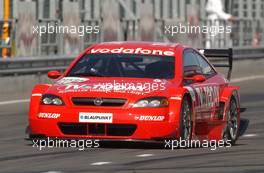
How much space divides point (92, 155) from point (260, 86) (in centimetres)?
1659

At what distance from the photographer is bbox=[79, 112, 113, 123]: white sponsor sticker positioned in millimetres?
12797

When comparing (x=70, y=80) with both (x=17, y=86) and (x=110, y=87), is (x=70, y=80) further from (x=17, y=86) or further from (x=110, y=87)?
(x=17, y=86)

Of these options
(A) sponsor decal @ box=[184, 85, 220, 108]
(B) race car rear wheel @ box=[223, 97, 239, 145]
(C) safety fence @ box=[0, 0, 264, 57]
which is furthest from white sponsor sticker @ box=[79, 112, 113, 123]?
(C) safety fence @ box=[0, 0, 264, 57]

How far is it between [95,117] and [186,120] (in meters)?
1.18

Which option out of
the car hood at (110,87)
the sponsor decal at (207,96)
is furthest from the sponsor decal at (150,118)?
the sponsor decal at (207,96)

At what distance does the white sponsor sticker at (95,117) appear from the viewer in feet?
42.0

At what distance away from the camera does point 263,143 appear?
46.7ft

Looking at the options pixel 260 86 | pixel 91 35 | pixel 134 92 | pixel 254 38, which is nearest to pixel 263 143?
pixel 134 92

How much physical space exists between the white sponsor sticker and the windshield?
996 mm

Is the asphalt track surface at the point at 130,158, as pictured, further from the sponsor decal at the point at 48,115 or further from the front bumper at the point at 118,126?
the sponsor decal at the point at 48,115

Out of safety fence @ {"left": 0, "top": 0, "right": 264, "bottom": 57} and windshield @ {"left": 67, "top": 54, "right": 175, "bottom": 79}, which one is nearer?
windshield @ {"left": 67, "top": 54, "right": 175, "bottom": 79}

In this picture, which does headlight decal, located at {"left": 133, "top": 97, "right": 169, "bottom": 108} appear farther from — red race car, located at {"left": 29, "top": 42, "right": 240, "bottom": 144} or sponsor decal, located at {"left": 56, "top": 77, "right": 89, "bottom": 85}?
sponsor decal, located at {"left": 56, "top": 77, "right": 89, "bottom": 85}

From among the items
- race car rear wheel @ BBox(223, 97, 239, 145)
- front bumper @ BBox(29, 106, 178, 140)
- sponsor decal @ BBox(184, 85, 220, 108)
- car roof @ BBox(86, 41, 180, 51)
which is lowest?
race car rear wheel @ BBox(223, 97, 239, 145)

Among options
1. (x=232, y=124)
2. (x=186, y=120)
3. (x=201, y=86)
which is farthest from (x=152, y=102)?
(x=232, y=124)
